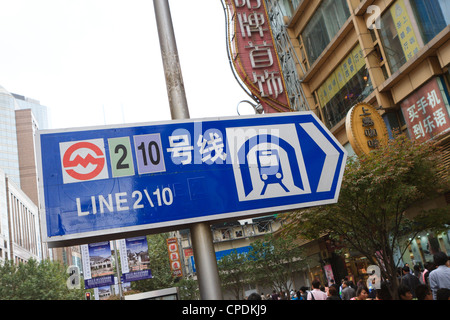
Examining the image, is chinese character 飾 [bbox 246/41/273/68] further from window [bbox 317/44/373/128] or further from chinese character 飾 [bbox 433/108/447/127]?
chinese character 飾 [bbox 433/108/447/127]

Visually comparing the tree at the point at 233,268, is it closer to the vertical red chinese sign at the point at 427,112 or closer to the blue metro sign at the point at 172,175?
the vertical red chinese sign at the point at 427,112

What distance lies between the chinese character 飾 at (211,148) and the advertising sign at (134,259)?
82.6 ft

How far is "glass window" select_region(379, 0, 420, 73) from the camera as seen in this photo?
753 inches

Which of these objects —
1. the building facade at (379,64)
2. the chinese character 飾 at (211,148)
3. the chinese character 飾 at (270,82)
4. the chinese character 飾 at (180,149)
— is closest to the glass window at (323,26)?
the building facade at (379,64)

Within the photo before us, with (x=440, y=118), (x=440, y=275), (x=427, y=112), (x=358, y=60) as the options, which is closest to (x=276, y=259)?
(x=358, y=60)

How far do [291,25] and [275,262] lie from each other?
2148 centimetres

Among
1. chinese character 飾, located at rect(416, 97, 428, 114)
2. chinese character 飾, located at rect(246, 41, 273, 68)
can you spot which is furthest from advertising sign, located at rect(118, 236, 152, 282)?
chinese character 飾, located at rect(416, 97, 428, 114)

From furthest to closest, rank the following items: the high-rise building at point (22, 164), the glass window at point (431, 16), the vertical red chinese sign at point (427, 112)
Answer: the high-rise building at point (22, 164), the vertical red chinese sign at point (427, 112), the glass window at point (431, 16)

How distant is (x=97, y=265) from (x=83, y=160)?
83.3 ft

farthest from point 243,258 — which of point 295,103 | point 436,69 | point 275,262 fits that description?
point 436,69

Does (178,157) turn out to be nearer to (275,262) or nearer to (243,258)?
(275,262)

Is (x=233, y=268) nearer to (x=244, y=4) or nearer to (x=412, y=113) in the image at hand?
(x=244, y=4)

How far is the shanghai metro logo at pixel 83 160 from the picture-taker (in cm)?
306

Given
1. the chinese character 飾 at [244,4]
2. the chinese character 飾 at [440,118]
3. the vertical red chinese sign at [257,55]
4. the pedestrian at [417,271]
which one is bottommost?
the pedestrian at [417,271]
